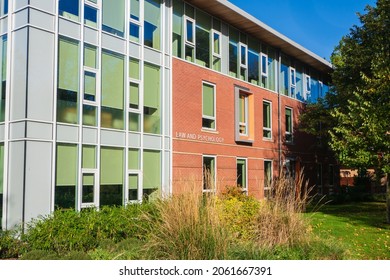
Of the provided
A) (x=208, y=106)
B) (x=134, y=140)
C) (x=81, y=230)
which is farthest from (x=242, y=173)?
(x=81, y=230)

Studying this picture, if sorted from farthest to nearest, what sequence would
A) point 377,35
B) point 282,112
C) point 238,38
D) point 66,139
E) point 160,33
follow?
point 282,112 → point 238,38 → point 377,35 → point 160,33 → point 66,139

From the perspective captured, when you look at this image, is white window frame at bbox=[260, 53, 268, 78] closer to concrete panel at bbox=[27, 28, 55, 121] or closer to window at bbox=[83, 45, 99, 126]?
window at bbox=[83, 45, 99, 126]

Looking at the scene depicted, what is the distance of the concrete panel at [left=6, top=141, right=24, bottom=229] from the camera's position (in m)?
9.82

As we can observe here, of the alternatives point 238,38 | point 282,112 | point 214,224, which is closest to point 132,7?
point 238,38

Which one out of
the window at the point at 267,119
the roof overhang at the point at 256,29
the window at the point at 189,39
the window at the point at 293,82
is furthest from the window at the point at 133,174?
the window at the point at 293,82

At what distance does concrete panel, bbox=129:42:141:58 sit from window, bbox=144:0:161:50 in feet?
1.49

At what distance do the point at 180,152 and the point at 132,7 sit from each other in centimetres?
500

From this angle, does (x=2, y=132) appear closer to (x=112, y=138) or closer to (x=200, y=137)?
(x=112, y=138)

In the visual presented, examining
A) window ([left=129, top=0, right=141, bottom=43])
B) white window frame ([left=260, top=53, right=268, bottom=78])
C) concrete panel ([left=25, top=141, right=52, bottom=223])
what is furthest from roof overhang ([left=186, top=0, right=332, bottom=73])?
concrete panel ([left=25, top=141, right=52, bottom=223])

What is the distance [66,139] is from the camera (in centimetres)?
1077

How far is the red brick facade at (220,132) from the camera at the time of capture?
14586 mm

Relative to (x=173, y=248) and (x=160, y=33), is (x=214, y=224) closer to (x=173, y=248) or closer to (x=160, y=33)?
(x=173, y=248)

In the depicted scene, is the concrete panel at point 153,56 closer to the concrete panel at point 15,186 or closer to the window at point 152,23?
the window at point 152,23

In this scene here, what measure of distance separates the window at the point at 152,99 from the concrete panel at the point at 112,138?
3.62 feet
